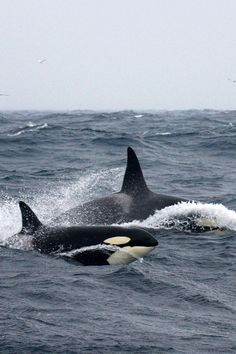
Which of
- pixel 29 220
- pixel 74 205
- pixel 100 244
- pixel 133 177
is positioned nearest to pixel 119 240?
pixel 100 244

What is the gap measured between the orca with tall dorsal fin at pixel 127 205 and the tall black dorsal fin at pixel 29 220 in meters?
2.14

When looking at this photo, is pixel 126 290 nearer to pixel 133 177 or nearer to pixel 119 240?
pixel 119 240

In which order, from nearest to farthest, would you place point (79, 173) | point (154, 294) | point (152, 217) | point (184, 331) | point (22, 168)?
1. point (184, 331)
2. point (154, 294)
3. point (152, 217)
4. point (79, 173)
5. point (22, 168)

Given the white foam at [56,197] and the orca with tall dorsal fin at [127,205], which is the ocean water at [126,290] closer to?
the white foam at [56,197]

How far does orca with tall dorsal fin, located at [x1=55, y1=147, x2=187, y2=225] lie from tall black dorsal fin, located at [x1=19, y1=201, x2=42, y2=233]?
84.4 inches

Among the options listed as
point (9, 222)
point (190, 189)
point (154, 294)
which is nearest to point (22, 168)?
point (190, 189)

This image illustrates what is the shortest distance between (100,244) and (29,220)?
5.29 ft

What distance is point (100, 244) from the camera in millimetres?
10578

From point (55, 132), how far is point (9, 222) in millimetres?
25761

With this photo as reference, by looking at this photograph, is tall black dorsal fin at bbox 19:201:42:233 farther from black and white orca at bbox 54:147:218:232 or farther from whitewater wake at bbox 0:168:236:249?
black and white orca at bbox 54:147:218:232

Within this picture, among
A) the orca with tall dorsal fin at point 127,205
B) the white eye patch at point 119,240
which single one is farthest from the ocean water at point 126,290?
the white eye patch at point 119,240

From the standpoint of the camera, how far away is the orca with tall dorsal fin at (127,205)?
542 inches

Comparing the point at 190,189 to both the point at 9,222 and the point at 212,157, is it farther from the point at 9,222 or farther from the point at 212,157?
the point at 212,157

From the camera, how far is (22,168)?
24.7 m
